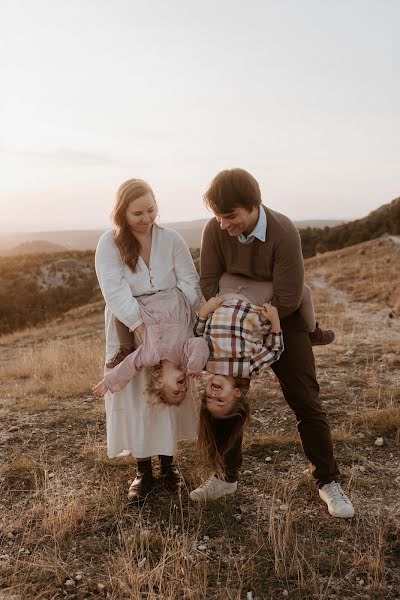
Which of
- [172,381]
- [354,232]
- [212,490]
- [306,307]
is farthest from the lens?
[354,232]

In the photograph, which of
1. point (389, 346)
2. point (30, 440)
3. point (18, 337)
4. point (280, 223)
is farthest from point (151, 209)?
point (18, 337)

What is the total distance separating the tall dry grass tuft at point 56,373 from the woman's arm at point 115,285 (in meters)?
3.41

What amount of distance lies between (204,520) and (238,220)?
1.89 m

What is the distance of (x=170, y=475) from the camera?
394cm

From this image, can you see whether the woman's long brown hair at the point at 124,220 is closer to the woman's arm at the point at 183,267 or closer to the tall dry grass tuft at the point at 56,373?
the woman's arm at the point at 183,267

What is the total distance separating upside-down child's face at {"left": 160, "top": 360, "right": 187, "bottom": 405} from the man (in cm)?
37

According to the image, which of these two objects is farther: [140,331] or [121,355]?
[121,355]

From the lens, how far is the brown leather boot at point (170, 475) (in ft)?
12.7

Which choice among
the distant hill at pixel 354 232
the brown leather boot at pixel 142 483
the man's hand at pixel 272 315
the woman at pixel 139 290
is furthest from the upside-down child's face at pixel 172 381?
the distant hill at pixel 354 232

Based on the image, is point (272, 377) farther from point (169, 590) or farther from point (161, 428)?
point (169, 590)

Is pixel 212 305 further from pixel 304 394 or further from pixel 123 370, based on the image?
pixel 304 394

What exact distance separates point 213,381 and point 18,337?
13.0m

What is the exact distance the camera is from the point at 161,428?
145 inches

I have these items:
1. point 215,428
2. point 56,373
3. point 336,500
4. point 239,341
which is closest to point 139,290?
point 239,341
